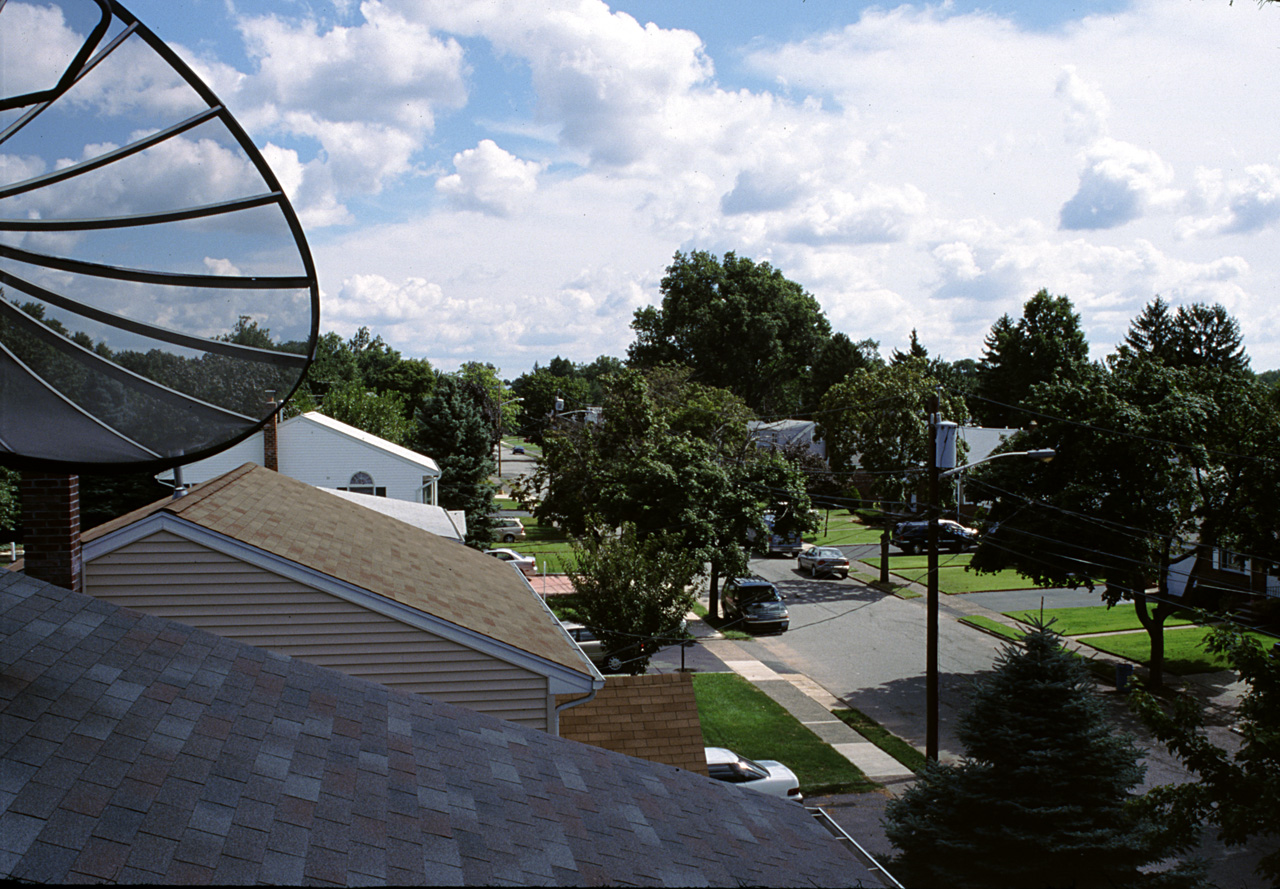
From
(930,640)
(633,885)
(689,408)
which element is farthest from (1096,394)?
(633,885)

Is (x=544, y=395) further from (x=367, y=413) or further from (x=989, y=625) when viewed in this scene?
(x=989, y=625)

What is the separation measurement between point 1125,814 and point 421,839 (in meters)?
9.38

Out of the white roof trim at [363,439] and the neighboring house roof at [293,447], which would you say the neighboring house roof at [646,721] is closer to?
the neighboring house roof at [293,447]

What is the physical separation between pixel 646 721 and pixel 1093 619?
2516cm

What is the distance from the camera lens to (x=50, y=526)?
763cm

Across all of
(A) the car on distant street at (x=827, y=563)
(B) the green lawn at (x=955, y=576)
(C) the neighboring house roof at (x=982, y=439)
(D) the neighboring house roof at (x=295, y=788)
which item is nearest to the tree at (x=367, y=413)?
(A) the car on distant street at (x=827, y=563)

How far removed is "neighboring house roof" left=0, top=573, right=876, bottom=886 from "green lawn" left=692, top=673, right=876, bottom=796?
10.3m

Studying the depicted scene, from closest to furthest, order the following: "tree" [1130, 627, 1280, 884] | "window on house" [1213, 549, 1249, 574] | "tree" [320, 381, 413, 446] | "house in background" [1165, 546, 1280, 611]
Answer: "tree" [1130, 627, 1280, 884]
"house in background" [1165, 546, 1280, 611]
"window on house" [1213, 549, 1249, 574]
"tree" [320, 381, 413, 446]

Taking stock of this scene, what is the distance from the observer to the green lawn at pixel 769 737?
1667 centimetres

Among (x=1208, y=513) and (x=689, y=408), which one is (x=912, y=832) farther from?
(x=689, y=408)

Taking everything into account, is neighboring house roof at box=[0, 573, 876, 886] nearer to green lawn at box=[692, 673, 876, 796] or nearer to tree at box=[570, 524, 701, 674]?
green lawn at box=[692, 673, 876, 796]

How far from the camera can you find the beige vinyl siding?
913cm

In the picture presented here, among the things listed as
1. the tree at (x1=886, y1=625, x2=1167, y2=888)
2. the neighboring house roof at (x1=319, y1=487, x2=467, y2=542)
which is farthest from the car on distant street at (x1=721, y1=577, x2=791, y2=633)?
the tree at (x1=886, y1=625, x2=1167, y2=888)

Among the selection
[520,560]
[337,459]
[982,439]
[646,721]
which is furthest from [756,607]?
[982,439]
